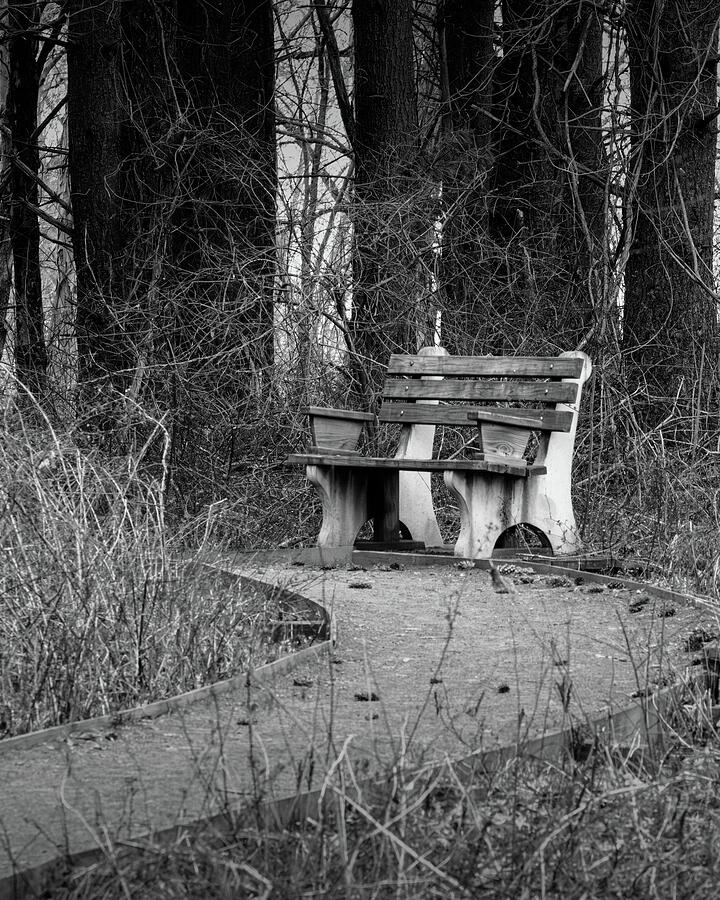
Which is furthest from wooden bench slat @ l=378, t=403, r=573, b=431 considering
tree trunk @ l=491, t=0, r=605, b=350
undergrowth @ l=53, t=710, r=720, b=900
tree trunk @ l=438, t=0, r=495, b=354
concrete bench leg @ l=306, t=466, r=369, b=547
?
undergrowth @ l=53, t=710, r=720, b=900

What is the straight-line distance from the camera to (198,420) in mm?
10055

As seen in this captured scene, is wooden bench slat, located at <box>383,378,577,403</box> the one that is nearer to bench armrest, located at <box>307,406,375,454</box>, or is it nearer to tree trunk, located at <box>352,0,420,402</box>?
bench armrest, located at <box>307,406,375,454</box>

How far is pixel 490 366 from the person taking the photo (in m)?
8.50

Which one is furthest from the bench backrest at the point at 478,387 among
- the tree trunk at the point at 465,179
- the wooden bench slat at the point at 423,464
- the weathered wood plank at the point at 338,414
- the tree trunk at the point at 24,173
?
the tree trunk at the point at 24,173

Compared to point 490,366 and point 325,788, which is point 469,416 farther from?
point 325,788

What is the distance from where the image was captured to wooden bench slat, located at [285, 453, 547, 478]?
297 inches

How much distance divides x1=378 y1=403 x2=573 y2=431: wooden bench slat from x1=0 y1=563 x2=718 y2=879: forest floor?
60.8 inches

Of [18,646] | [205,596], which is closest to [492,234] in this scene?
[205,596]

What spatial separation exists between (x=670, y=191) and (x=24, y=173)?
21.3 feet

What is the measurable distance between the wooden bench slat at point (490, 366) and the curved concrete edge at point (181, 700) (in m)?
3.36

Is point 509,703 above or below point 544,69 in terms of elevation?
below

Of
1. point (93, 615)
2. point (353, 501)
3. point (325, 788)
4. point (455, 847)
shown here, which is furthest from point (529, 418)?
point (455, 847)

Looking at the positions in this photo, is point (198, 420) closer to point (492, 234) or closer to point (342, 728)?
point (492, 234)

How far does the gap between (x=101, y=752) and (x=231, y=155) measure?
8.59 meters
